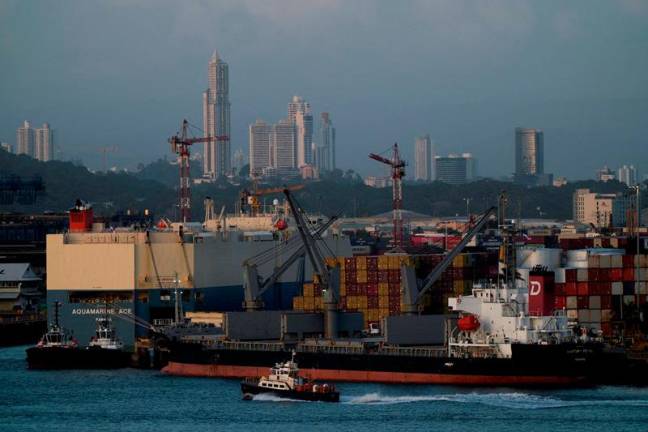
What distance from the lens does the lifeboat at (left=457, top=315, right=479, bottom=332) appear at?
184 feet

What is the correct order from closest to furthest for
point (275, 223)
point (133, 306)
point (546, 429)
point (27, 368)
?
point (546, 429) → point (27, 368) → point (133, 306) → point (275, 223)

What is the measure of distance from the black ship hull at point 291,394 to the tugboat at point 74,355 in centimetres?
1211

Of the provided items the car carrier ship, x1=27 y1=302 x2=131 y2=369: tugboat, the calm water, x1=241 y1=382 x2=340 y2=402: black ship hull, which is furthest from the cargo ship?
the car carrier ship

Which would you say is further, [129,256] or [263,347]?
[129,256]

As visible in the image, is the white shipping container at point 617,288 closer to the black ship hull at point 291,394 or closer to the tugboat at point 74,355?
the black ship hull at point 291,394

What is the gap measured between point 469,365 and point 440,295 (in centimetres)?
1072

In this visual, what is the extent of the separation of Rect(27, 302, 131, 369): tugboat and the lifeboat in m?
14.1

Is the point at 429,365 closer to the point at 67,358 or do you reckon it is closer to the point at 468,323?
the point at 468,323


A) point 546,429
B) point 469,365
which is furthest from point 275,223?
point 546,429

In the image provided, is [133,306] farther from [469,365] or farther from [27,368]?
[469,365]

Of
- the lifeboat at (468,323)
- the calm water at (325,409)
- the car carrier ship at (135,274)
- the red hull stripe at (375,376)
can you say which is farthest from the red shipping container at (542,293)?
the car carrier ship at (135,274)

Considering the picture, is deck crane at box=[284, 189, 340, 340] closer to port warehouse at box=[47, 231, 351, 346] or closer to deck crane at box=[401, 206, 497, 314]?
deck crane at box=[401, 206, 497, 314]

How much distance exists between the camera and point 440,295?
217 feet

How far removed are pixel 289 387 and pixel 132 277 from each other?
19977 mm
